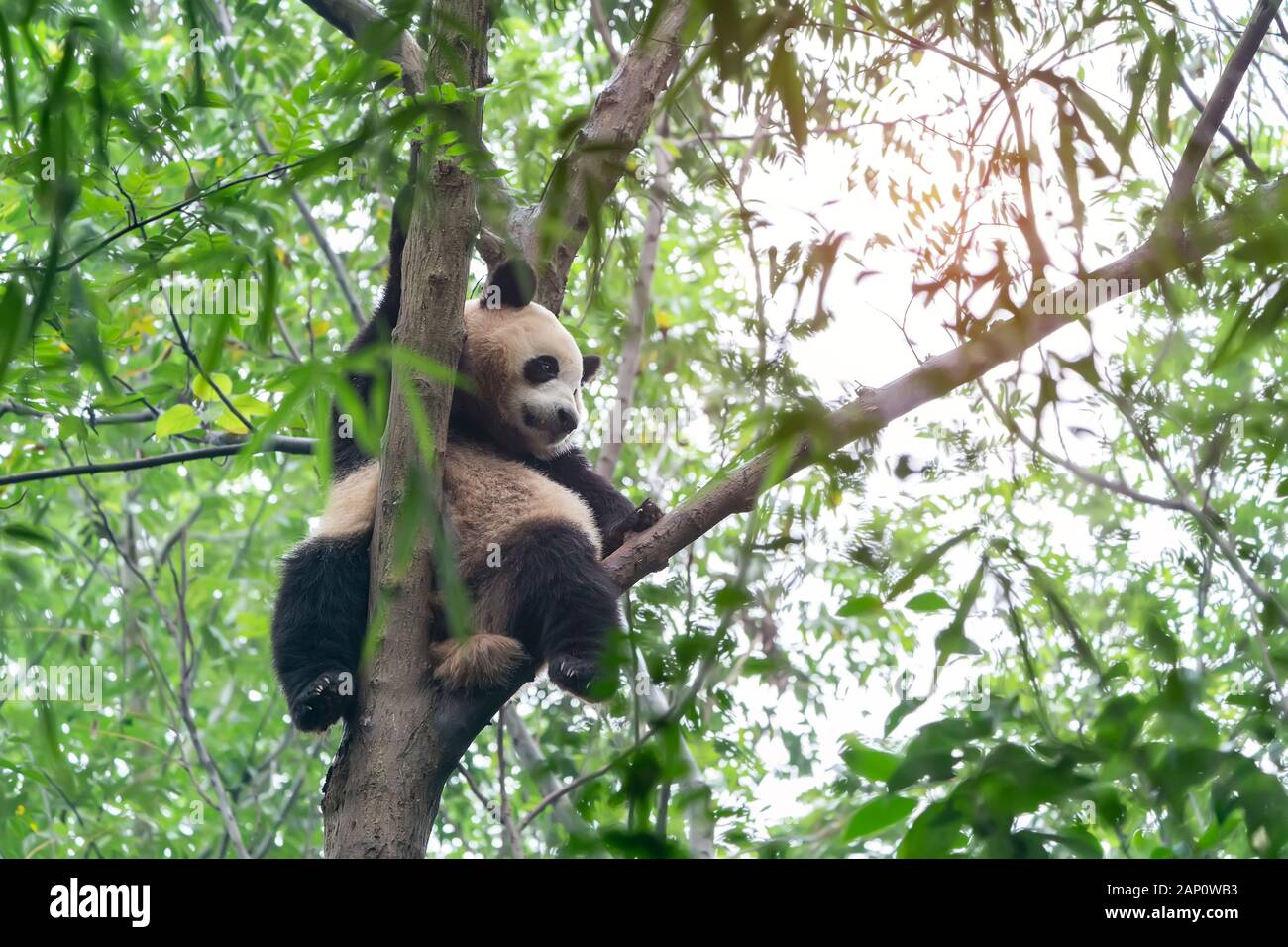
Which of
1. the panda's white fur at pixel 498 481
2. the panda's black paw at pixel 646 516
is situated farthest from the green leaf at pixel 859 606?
the panda's black paw at pixel 646 516

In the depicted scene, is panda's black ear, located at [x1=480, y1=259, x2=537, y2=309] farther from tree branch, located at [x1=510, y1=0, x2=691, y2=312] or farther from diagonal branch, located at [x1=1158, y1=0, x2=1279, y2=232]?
diagonal branch, located at [x1=1158, y1=0, x2=1279, y2=232]

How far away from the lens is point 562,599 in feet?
13.7

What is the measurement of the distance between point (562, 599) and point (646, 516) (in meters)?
0.49

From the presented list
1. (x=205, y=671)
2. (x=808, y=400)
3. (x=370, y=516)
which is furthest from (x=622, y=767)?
(x=205, y=671)

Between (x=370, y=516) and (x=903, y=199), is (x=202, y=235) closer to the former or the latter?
(x=370, y=516)

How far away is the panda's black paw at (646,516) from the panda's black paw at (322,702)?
1248mm

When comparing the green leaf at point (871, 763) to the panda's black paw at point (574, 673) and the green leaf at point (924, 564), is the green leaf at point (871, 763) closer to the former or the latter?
the green leaf at point (924, 564)

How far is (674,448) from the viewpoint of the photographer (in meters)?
8.87

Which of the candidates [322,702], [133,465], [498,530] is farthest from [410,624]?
[133,465]

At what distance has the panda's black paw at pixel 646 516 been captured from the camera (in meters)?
4.38

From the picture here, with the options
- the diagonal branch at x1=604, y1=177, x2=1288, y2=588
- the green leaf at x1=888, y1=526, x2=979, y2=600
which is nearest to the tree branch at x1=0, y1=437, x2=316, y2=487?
the diagonal branch at x1=604, y1=177, x2=1288, y2=588

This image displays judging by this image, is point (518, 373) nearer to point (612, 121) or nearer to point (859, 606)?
point (612, 121)

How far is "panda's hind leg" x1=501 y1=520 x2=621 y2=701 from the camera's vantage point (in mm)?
4023

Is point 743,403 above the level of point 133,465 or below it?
below
